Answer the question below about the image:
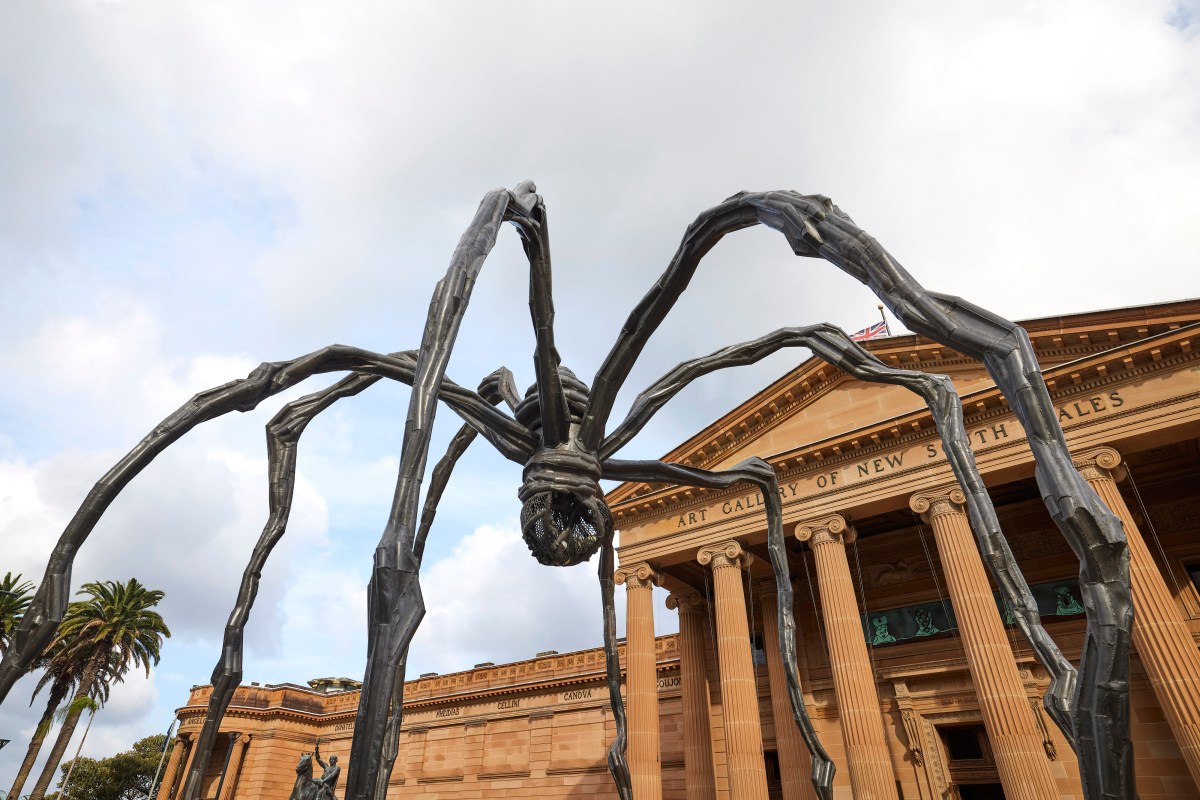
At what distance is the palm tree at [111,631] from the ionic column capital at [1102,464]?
145 feet

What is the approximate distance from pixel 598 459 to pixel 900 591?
22.8m

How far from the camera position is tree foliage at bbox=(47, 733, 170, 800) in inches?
2069

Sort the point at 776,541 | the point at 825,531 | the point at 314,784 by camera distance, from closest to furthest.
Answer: the point at 776,541 < the point at 314,784 < the point at 825,531

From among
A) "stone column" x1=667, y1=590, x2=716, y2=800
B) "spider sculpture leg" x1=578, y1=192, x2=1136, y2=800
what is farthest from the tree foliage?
"spider sculpture leg" x1=578, y1=192, x2=1136, y2=800

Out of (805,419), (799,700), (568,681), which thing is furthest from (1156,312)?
(568,681)

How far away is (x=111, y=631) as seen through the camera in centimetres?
3684

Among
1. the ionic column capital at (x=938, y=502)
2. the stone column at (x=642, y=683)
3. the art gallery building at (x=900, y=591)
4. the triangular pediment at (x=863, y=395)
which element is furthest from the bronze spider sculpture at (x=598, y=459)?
the stone column at (x=642, y=683)

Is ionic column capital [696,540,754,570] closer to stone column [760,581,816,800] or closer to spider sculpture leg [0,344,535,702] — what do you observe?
stone column [760,581,816,800]

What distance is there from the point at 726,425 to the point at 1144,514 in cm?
1275

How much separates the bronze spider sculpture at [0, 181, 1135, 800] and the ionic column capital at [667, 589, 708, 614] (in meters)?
20.6

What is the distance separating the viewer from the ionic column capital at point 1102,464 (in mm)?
16625

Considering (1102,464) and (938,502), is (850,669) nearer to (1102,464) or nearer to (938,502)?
(938,502)

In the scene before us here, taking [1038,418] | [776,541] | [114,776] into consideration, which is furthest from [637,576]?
[114,776]

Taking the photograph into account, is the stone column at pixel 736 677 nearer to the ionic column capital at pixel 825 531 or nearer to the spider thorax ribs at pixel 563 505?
the ionic column capital at pixel 825 531
